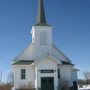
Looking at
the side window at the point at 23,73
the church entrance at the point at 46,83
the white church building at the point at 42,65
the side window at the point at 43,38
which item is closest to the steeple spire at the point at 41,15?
the white church building at the point at 42,65

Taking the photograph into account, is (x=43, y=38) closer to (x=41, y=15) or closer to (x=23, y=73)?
(x=41, y=15)

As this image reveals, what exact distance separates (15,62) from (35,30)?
6.14m

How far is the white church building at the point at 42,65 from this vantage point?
5266cm

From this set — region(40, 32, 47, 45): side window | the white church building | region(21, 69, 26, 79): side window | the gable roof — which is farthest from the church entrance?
region(40, 32, 47, 45): side window

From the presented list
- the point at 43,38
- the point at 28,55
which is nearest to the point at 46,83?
the point at 28,55

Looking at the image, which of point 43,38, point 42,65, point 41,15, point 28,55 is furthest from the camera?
point 41,15

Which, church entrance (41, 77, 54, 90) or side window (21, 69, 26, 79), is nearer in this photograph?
church entrance (41, 77, 54, 90)

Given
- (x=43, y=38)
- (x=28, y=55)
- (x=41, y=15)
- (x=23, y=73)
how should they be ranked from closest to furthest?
(x=23, y=73) → (x=28, y=55) → (x=43, y=38) → (x=41, y=15)

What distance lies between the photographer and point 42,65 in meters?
52.7

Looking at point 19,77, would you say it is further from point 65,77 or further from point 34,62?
point 65,77

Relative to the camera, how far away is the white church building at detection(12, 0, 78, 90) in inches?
2073

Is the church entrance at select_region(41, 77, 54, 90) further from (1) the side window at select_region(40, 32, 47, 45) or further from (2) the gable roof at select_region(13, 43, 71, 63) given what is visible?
(1) the side window at select_region(40, 32, 47, 45)

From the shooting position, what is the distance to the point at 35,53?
55.5 m

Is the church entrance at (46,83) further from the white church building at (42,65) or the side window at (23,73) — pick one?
the side window at (23,73)
